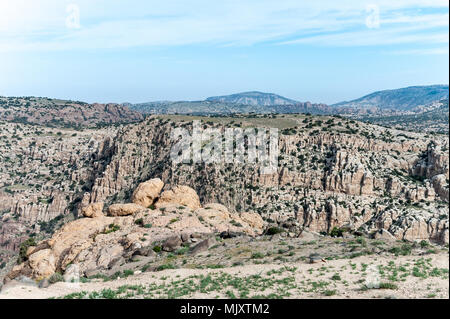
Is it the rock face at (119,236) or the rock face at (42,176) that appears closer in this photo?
the rock face at (119,236)

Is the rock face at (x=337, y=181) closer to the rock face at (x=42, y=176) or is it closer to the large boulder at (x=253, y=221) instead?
the rock face at (x=42, y=176)

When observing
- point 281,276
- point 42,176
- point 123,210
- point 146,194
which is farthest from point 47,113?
point 281,276

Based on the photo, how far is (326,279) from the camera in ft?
61.9

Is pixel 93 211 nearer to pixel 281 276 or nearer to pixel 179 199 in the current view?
pixel 179 199

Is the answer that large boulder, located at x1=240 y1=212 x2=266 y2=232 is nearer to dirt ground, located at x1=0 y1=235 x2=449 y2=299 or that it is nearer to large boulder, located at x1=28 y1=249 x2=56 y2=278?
dirt ground, located at x1=0 y1=235 x2=449 y2=299

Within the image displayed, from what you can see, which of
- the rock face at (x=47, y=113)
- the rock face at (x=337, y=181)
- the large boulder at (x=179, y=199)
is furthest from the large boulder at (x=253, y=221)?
the rock face at (x=47, y=113)

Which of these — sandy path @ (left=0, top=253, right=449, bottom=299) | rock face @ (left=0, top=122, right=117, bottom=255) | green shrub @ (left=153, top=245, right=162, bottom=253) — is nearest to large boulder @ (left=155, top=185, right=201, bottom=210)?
green shrub @ (left=153, top=245, right=162, bottom=253)

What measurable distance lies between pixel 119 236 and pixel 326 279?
61.9ft

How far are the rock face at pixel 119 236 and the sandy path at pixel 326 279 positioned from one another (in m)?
5.75

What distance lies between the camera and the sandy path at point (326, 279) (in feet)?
52.1

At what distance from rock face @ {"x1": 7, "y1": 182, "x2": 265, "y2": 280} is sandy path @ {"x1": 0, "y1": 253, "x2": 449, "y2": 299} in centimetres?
Result: 575

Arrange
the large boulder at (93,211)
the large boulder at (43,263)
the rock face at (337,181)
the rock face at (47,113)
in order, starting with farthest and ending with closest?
the rock face at (47,113) < the rock face at (337,181) < the large boulder at (93,211) < the large boulder at (43,263)

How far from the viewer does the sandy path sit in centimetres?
1587

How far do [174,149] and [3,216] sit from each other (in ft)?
138
